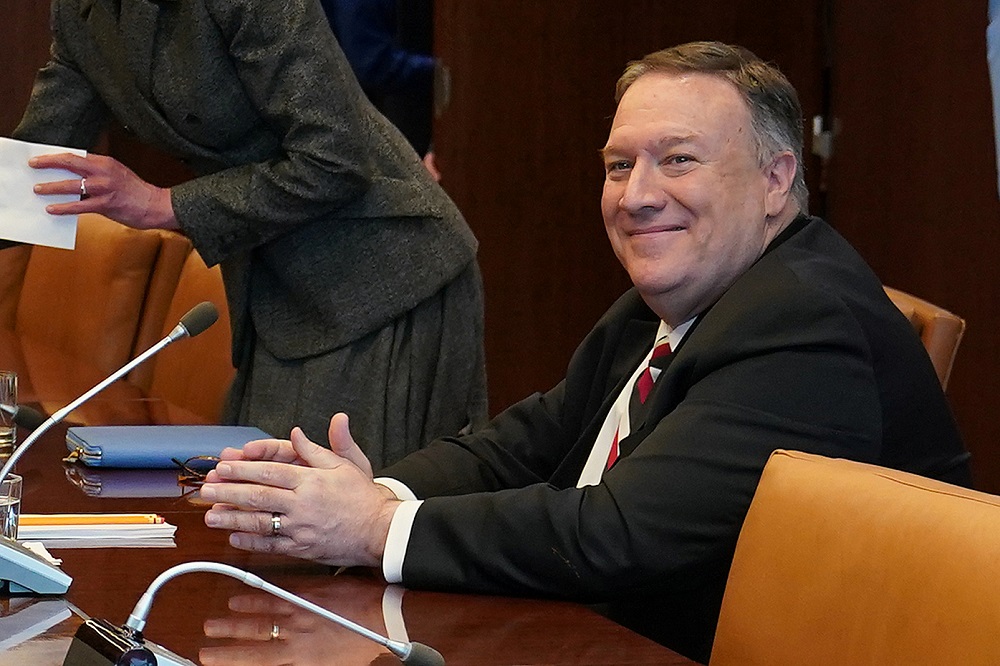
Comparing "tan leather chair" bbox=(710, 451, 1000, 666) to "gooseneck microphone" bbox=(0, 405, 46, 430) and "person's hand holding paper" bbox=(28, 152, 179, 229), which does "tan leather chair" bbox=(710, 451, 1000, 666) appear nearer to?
"gooseneck microphone" bbox=(0, 405, 46, 430)

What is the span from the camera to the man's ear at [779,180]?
69.4 inches

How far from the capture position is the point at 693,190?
1.75 metres

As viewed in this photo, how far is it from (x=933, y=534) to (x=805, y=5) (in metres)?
3.75

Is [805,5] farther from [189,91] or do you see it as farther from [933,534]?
[933,534]

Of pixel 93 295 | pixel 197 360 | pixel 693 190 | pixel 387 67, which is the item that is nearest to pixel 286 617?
pixel 693 190

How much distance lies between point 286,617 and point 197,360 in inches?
68.9

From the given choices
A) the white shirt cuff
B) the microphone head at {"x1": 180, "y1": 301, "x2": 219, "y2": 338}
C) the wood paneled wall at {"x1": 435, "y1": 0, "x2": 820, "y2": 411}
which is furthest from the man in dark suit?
the wood paneled wall at {"x1": 435, "y1": 0, "x2": 820, "y2": 411}

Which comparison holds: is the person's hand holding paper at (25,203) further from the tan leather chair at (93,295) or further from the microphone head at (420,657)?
the microphone head at (420,657)

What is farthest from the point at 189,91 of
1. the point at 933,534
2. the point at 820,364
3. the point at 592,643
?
the point at 933,534

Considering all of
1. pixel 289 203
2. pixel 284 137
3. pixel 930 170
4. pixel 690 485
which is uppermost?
pixel 284 137

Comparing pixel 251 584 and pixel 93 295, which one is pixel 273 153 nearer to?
pixel 93 295

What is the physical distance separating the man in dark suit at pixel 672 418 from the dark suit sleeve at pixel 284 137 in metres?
0.63

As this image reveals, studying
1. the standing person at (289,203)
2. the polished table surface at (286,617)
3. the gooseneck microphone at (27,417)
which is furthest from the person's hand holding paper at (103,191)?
the polished table surface at (286,617)

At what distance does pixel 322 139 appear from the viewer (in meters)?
2.39
